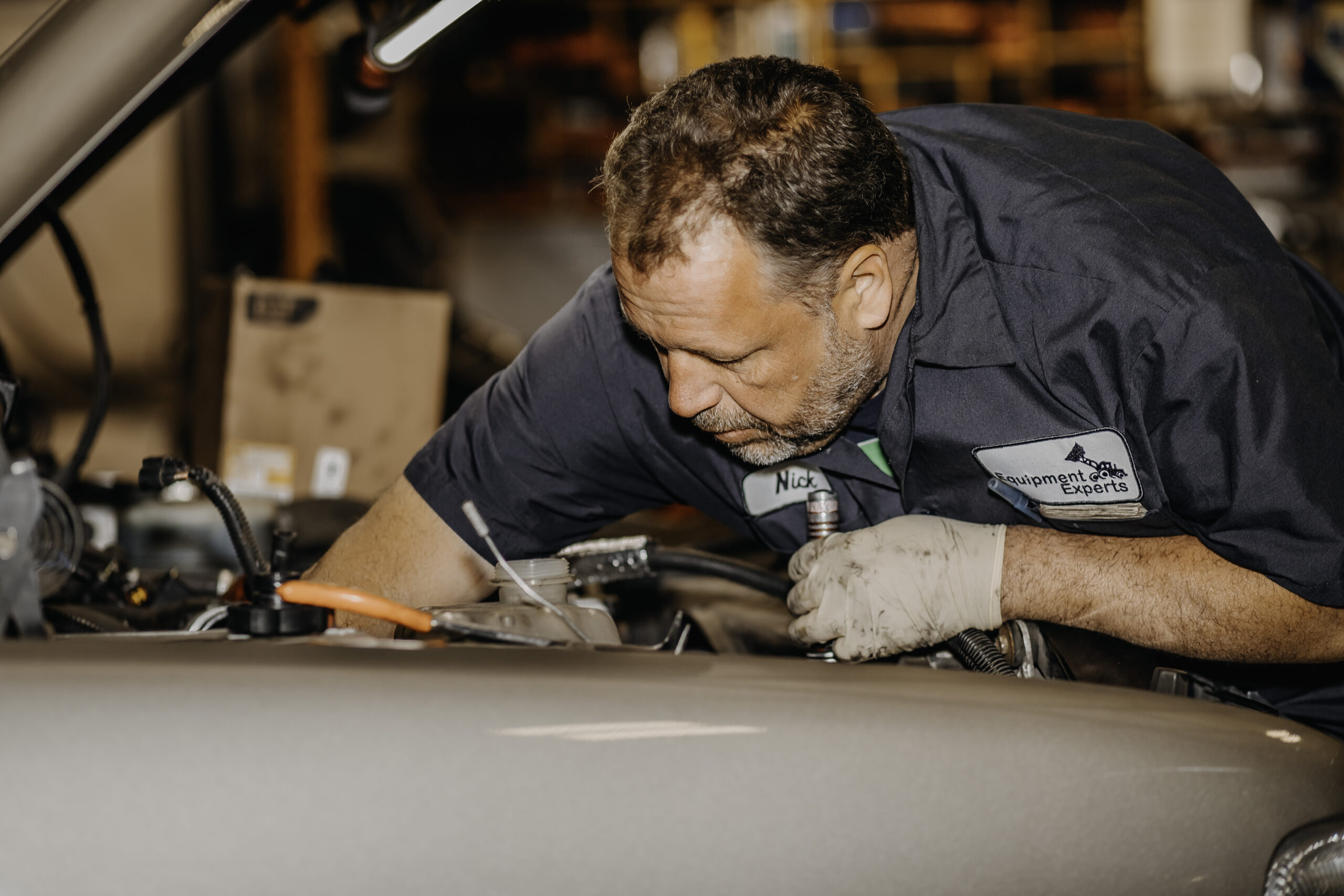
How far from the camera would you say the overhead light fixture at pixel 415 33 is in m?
1.22

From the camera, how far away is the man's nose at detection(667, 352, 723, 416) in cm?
127

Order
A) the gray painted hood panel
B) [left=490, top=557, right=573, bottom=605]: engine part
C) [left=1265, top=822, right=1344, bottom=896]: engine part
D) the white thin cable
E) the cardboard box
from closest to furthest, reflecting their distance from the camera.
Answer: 1. the gray painted hood panel
2. [left=1265, top=822, right=1344, bottom=896]: engine part
3. the white thin cable
4. [left=490, top=557, right=573, bottom=605]: engine part
5. the cardboard box

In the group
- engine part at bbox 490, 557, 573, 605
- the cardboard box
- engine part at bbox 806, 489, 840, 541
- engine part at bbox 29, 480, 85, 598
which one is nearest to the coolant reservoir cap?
engine part at bbox 490, 557, 573, 605

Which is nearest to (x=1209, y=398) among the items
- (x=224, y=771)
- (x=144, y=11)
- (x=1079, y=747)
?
(x=1079, y=747)

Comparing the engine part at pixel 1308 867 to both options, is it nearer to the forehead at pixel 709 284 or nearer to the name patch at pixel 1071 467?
the name patch at pixel 1071 467

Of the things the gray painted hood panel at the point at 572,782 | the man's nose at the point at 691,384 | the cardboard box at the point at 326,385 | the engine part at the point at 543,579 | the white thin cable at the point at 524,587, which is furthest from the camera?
the cardboard box at the point at 326,385

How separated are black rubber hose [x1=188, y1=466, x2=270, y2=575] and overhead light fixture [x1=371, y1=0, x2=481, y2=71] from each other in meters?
0.58

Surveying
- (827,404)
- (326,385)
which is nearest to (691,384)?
(827,404)

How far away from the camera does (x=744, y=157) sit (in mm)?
1176

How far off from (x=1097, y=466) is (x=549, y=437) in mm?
736

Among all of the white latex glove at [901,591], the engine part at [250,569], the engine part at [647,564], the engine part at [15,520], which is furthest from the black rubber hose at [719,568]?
the engine part at [15,520]

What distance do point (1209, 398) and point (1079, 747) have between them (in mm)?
519

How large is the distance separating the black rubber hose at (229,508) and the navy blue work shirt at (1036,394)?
45 cm

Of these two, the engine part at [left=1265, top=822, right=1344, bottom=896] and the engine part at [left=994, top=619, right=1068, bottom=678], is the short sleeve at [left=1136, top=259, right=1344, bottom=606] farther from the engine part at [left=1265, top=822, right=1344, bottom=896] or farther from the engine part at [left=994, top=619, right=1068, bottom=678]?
the engine part at [left=1265, top=822, right=1344, bottom=896]
